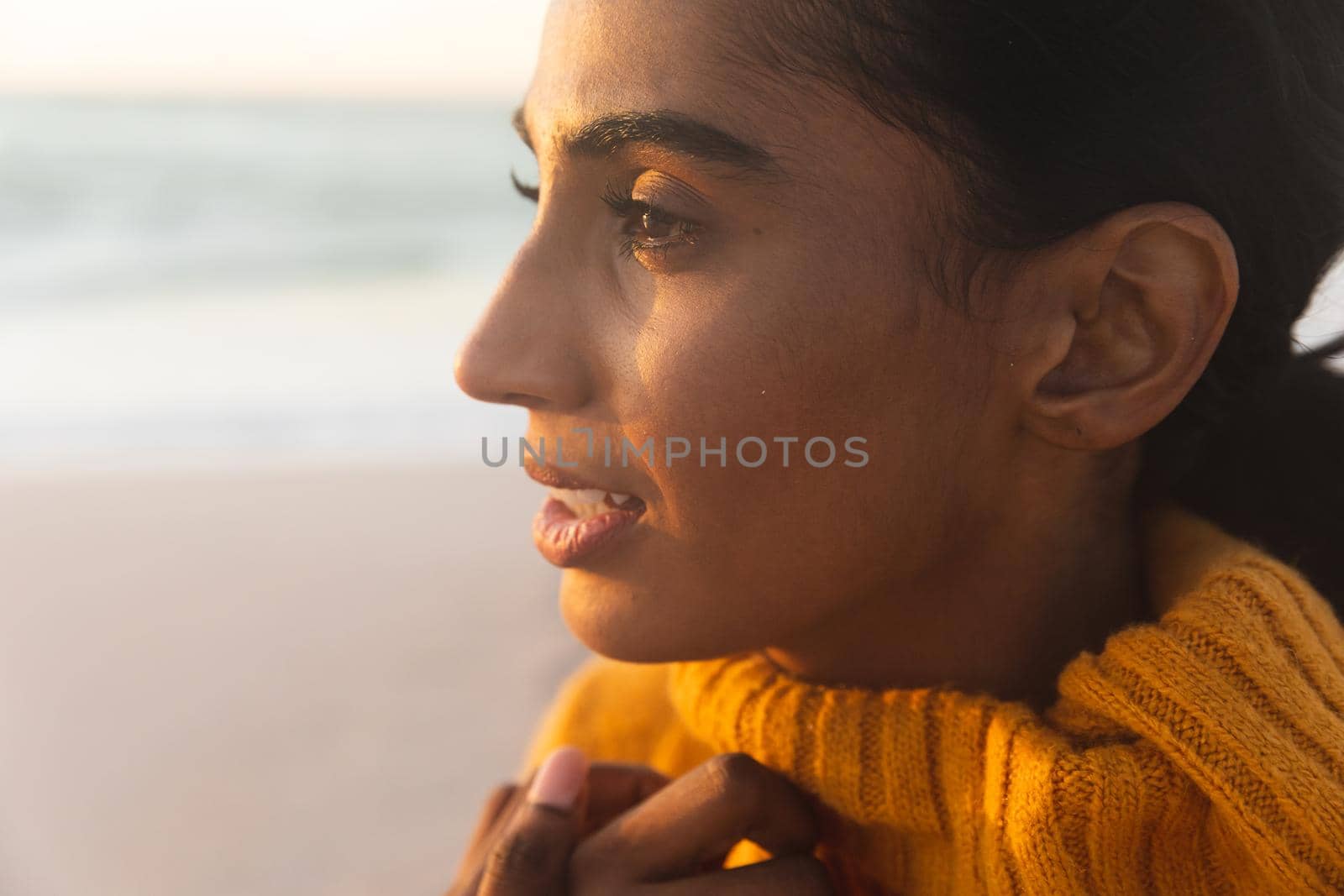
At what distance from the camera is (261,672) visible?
288cm

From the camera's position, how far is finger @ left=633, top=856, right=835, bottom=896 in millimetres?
1027

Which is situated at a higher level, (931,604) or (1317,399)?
(1317,399)

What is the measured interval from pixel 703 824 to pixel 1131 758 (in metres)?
0.37

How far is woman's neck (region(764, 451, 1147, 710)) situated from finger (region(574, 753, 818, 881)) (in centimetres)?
14

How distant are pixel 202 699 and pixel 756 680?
202 centimetres

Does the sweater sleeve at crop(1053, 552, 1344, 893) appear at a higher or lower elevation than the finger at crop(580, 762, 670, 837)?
higher

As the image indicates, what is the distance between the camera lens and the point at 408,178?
11.1 meters

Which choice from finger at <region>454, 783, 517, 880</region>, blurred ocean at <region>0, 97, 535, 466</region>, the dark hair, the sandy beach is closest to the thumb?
finger at <region>454, 783, 517, 880</region>

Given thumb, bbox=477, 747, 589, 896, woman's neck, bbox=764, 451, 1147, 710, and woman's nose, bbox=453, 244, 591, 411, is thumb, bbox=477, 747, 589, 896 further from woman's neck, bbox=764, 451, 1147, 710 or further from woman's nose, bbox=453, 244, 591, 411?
woman's nose, bbox=453, 244, 591, 411

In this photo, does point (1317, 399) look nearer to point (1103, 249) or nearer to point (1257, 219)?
point (1257, 219)

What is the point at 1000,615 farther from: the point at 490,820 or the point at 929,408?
the point at 490,820

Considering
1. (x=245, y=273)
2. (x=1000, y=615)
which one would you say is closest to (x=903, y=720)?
(x=1000, y=615)

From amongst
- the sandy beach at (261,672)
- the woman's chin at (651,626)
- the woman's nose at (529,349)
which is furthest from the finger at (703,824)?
the sandy beach at (261,672)

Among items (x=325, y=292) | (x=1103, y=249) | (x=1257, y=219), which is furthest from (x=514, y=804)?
(x=325, y=292)
